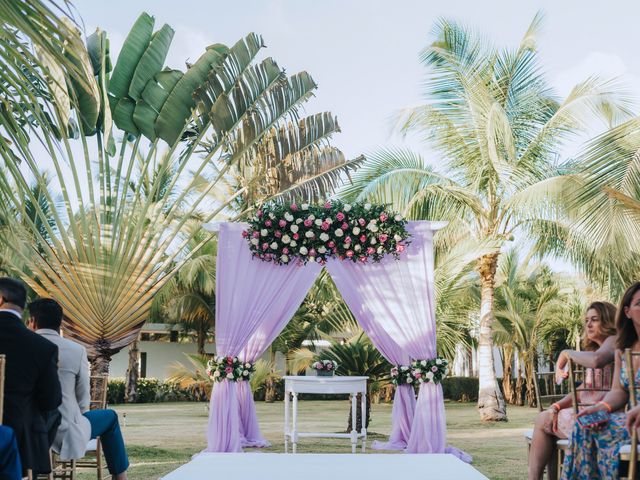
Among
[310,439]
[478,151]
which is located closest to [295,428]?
[310,439]

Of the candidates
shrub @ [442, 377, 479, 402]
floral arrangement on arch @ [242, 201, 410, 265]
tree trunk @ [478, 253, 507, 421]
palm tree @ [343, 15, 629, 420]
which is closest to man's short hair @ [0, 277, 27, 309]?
floral arrangement on arch @ [242, 201, 410, 265]

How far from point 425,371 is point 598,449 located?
4331 mm

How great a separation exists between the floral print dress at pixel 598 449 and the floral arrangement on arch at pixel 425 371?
418cm

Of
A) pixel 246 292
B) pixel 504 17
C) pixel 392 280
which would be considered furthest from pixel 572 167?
pixel 246 292

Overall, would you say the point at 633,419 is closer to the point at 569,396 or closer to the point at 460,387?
the point at 569,396

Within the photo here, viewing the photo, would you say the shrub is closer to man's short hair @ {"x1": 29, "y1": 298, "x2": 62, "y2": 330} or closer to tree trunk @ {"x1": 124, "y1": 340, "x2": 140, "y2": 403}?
tree trunk @ {"x1": 124, "y1": 340, "x2": 140, "y2": 403}

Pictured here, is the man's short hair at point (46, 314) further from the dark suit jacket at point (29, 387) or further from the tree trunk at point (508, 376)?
the tree trunk at point (508, 376)

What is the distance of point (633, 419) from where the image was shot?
3764 mm

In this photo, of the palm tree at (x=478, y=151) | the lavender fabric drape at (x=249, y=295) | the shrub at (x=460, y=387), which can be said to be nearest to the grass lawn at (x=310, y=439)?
the lavender fabric drape at (x=249, y=295)

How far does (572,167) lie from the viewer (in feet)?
42.7

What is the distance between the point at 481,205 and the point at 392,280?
5.35m

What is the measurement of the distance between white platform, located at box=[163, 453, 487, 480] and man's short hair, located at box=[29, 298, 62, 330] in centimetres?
157

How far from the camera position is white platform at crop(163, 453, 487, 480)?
3023mm

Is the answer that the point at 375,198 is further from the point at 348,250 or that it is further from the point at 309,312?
the point at 309,312
